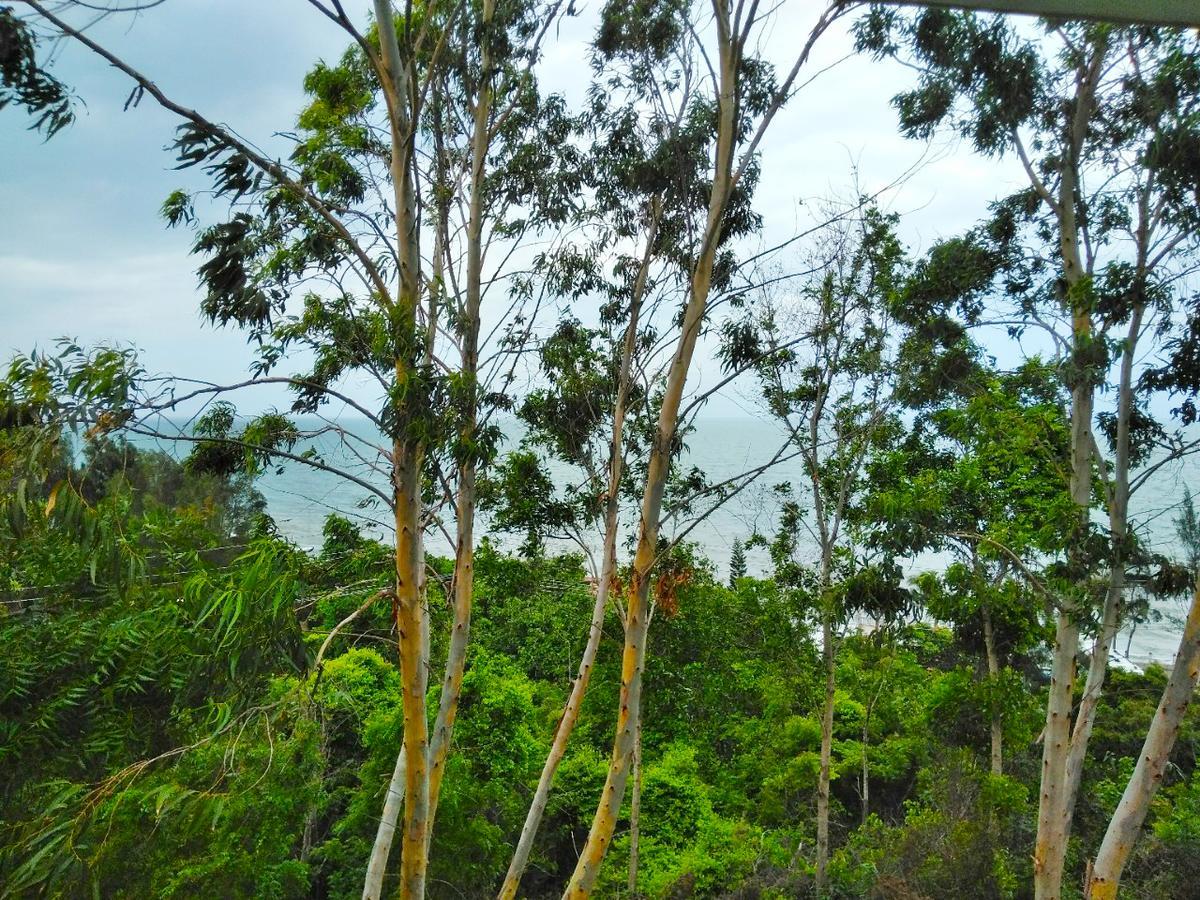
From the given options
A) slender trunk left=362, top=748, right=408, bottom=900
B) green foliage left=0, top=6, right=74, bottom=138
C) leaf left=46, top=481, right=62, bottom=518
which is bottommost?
slender trunk left=362, top=748, right=408, bottom=900

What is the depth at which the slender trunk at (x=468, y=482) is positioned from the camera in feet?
14.1

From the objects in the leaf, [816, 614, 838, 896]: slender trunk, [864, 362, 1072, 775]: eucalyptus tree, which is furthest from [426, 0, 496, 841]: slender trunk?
[816, 614, 838, 896]: slender trunk

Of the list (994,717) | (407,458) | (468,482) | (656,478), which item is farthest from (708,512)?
(994,717)

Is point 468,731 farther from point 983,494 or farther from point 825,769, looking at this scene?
point 983,494

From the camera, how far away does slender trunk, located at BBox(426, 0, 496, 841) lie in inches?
169

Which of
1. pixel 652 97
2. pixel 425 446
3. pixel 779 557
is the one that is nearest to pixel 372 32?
pixel 652 97

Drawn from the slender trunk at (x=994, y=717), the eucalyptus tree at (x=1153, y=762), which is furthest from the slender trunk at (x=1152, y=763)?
the slender trunk at (x=994, y=717)

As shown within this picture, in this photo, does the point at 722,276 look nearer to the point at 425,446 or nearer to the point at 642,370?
the point at 642,370

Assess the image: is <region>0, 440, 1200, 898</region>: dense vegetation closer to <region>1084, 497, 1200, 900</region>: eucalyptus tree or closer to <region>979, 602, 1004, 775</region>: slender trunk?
<region>979, 602, 1004, 775</region>: slender trunk

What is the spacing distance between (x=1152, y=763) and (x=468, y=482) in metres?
3.45

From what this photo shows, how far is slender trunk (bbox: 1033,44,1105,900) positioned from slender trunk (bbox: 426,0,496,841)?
306cm

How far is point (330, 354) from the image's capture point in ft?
11.9

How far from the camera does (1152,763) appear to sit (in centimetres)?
349

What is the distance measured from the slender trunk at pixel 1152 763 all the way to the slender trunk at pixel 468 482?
3.11 metres
